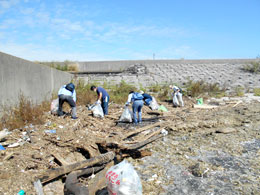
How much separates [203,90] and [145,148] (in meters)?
10.5

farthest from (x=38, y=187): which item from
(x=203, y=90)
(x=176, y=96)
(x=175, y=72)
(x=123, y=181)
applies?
(x=175, y=72)

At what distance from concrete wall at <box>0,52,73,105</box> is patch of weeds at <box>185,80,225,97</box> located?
28.5ft

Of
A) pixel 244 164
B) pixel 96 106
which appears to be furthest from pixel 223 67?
pixel 244 164

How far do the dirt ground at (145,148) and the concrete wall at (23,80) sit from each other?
4.03 feet

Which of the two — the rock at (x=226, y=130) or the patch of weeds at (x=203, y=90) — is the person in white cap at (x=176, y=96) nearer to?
the patch of weeds at (x=203, y=90)

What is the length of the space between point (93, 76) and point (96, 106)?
953cm

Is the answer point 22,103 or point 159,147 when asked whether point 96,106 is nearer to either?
point 22,103

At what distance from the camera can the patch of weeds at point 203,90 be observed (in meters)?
13.6

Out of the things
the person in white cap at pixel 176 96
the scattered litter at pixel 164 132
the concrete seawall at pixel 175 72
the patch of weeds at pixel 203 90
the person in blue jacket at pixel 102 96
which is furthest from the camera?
the concrete seawall at pixel 175 72

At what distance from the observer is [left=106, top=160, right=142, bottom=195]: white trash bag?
2.49 meters

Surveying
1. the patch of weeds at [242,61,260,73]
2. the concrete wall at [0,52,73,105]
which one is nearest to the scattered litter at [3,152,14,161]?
the concrete wall at [0,52,73,105]

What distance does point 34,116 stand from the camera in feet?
20.3

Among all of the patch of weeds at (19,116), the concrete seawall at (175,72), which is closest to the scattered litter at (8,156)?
the patch of weeds at (19,116)

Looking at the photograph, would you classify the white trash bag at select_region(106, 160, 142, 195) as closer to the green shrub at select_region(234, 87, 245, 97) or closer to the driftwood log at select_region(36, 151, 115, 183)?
the driftwood log at select_region(36, 151, 115, 183)
